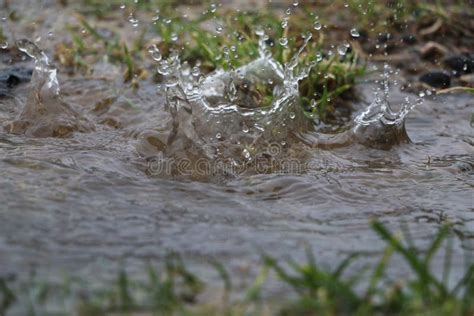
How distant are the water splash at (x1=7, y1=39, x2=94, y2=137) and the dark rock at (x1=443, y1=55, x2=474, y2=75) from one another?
8.89 feet

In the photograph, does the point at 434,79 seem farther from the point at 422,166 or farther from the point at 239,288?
the point at 239,288

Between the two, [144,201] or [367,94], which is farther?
[367,94]

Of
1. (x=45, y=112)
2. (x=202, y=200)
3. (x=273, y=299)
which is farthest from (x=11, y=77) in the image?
(x=273, y=299)

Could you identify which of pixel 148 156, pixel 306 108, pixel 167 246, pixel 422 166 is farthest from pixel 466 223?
pixel 306 108

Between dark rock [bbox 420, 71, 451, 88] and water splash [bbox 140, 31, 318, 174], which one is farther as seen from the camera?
dark rock [bbox 420, 71, 451, 88]

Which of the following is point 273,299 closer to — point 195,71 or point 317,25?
point 195,71

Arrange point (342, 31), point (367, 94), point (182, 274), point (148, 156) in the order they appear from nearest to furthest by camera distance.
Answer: point (182, 274) < point (148, 156) < point (367, 94) < point (342, 31)

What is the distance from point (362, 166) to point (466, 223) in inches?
37.9

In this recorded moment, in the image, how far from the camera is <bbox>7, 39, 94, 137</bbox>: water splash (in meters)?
4.73

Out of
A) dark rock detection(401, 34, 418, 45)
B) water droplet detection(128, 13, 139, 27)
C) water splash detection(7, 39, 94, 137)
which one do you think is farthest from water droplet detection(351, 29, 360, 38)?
water splash detection(7, 39, 94, 137)

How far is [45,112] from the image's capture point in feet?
15.9

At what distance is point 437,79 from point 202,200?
2910mm

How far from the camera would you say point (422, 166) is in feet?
14.6

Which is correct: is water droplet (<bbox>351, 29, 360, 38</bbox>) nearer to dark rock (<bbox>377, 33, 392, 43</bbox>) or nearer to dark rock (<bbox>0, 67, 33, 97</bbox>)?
dark rock (<bbox>377, 33, 392, 43</bbox>)
